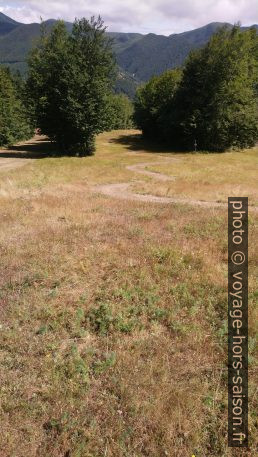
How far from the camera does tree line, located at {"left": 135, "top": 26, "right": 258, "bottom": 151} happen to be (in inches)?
1676

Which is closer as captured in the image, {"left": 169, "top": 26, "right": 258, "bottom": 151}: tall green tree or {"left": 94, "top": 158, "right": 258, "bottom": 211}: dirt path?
{"left": 94, "top": 158, "right": 258, "bottom": 211}: dirt path

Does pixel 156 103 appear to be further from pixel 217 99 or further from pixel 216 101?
pixel 217 99

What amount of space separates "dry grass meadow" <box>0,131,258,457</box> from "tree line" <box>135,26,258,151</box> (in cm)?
3249

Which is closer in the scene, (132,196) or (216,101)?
(132,196)

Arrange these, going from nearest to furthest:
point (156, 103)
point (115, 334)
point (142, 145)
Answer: point (115, 334) < point (142, 145) < point (156, 103)

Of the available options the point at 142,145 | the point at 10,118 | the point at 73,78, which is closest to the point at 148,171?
the point at 73,78

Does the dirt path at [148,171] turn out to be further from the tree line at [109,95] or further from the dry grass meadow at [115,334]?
the dry grass meadow at [115,334]

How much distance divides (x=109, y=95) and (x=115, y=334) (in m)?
37.2

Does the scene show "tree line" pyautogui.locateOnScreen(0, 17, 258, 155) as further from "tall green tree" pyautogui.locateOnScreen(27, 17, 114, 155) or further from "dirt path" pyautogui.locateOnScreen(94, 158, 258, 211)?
"dirt path" pyautogui.locateOnScreen(94, 158, 258, 211)

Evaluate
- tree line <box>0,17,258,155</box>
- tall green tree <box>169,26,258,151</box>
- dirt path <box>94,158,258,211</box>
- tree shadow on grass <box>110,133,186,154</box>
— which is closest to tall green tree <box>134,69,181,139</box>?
tree line <box>0,17,258,155</box>

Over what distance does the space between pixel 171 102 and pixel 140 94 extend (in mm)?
11833

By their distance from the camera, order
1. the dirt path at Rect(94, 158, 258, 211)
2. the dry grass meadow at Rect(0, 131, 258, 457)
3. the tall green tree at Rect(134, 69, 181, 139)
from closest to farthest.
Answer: the dry grass meadow at Rect(0, 131, 258, 457), the dirt path at Rect(94, 158, 258, 211), the tall green tree at Rect(134, 69, 181, 139)

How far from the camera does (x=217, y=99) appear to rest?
42.8m

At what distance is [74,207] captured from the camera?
16.7 meters
